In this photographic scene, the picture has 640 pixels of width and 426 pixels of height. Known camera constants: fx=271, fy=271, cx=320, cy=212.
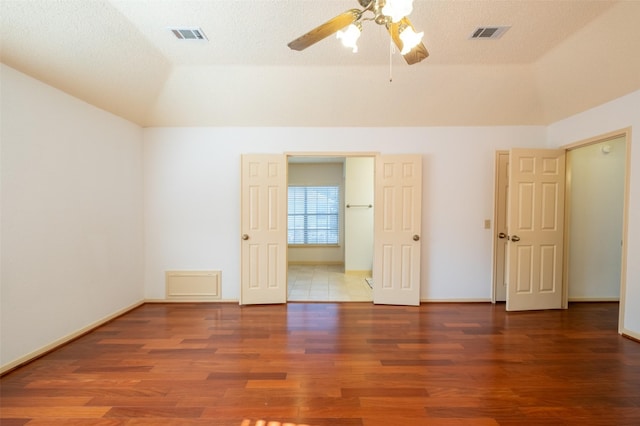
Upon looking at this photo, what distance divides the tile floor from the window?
2.75 ft

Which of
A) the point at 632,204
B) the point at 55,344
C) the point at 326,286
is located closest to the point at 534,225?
the point at 632,204

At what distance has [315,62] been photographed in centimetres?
299

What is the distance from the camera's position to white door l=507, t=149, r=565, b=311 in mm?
3539

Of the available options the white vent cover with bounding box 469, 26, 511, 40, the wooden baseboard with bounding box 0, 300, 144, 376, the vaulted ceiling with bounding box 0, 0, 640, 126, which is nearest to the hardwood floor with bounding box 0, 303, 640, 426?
the wooden baseboard with bounding box 0, 300, 144, 376

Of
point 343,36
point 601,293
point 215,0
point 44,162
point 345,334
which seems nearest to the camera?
point 343,36

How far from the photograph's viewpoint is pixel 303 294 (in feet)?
13.8

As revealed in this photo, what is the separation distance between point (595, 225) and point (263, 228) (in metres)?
4.72

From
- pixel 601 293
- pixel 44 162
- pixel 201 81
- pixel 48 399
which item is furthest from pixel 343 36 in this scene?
pixel 601 293

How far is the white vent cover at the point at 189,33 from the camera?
8.04 feet

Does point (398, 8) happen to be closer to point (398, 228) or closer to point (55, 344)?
point (398, 228)

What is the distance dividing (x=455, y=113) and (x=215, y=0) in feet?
9.92

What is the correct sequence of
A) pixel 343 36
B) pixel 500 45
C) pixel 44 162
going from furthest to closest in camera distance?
pixel 500 45 → pixel 44 162 → pixel 343 36

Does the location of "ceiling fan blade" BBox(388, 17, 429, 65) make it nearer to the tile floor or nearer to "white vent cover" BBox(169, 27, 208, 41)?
"white vent cover" BBox(169, 27, 208, 41)

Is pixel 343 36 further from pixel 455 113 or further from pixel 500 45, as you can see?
pixel 455 113
